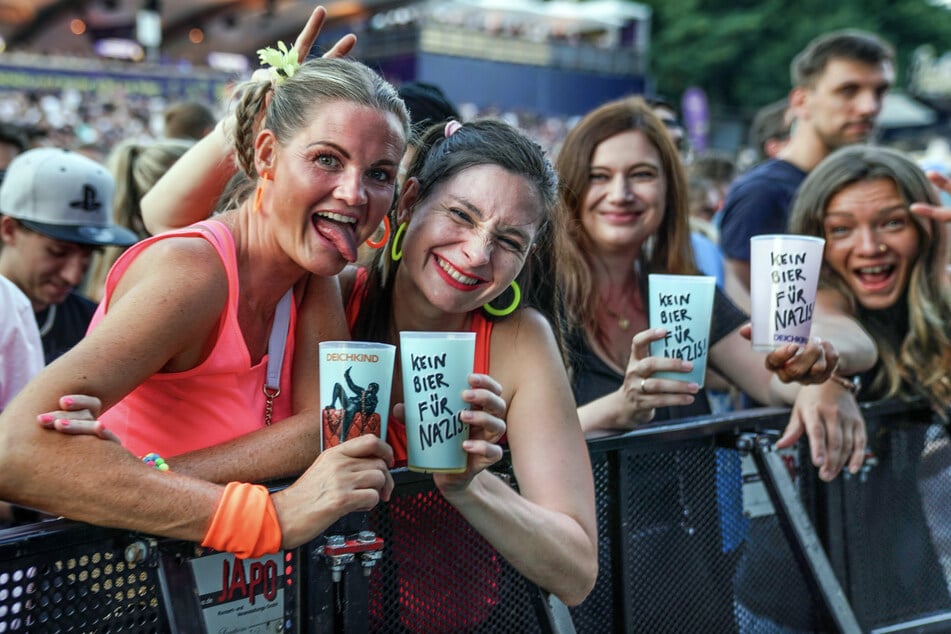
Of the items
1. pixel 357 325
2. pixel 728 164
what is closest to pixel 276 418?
pixel 357 325

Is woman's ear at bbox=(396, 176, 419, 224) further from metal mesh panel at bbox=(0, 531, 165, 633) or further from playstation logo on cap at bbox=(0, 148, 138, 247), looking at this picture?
playstation logo on cap at bbox=(0, 148, 138, 247)

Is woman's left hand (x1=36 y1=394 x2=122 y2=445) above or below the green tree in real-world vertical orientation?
below

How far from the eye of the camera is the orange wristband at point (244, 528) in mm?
1704

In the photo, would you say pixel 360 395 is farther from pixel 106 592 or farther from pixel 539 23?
pixel 539 23

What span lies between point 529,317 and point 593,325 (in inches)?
35.6

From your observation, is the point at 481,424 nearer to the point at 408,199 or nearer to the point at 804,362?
the point at 408,199

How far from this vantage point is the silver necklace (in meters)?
3.79

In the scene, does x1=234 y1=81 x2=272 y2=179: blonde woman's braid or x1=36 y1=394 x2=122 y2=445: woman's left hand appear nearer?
x1=36 y1=394 x2=122 y2=445: woman's left hand

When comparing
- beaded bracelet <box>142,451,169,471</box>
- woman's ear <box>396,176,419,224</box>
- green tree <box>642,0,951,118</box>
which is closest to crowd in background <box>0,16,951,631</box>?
woman's ear <box>396,176,419,224</box>

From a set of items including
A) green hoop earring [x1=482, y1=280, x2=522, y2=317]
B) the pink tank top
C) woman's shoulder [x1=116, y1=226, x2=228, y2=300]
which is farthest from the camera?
green hoop earring [x1=482, y1=280, x2=522, y2=317]

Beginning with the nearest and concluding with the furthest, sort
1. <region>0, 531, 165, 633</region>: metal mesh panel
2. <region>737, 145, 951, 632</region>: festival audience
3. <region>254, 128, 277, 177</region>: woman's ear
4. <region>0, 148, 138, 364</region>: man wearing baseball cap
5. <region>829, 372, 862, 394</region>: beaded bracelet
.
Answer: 1. <region>0, 531, 165, 633</region>: metal mesh panel
2. <region>254, 128, 277, 177</region>: woman's ear
3. <region>829, 372, 862, 394</region>: beaded bracelet
4. <region>737, 145, 951, 632</region>: festival audience
5. <region>0, 148, 138, 364</region>: man wearing baseball cap

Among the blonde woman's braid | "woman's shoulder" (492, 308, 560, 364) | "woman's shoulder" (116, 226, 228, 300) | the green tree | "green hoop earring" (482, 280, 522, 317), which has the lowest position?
"woman's shoulder" (492, 308, 560, 364)

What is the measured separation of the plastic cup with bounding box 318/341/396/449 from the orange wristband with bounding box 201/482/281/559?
165 millimetres

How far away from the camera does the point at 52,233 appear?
Answer: 3.67 metres
